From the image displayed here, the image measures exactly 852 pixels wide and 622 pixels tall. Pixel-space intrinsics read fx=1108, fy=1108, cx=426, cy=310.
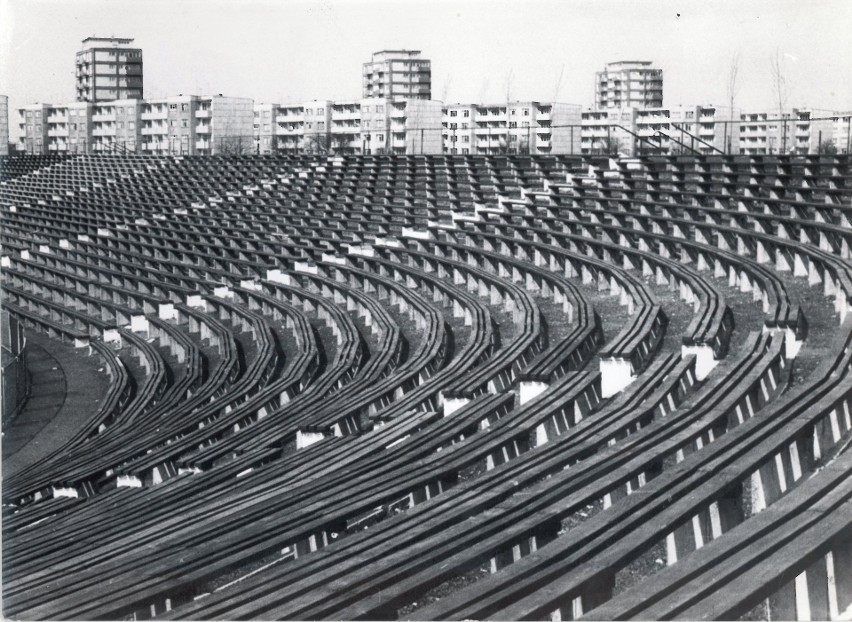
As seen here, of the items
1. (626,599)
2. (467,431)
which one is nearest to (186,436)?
(467,431)

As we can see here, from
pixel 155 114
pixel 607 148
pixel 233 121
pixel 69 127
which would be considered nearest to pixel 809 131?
pixel 607 148

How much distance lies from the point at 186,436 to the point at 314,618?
610cm

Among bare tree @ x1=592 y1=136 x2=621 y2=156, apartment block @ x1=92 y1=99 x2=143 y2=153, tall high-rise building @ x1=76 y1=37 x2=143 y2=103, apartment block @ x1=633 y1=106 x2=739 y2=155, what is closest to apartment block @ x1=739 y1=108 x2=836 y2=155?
apartment block @ x1=633 y1=106 x2=739 y2=155

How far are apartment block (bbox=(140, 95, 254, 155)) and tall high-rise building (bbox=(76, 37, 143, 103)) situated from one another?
14.7m

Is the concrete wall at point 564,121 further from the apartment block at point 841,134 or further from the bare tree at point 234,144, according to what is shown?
the bare tree at point 234,144

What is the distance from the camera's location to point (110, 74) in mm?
95938

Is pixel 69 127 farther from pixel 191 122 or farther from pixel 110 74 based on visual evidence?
pixel 110 74

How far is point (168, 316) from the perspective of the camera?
17.6m

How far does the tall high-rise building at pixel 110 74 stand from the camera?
9062 cm

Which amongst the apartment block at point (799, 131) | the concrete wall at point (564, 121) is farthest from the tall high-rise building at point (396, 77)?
the apartment block at point (799, 131)

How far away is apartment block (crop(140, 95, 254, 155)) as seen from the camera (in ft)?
155

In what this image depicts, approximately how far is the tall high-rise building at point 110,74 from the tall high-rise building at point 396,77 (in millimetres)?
30883

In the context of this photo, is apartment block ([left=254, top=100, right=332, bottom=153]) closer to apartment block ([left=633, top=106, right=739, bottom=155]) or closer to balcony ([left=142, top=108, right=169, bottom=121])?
balcony ([left=142, top=108, right=169, bottom=121])

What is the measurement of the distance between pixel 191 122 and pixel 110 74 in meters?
32.0
